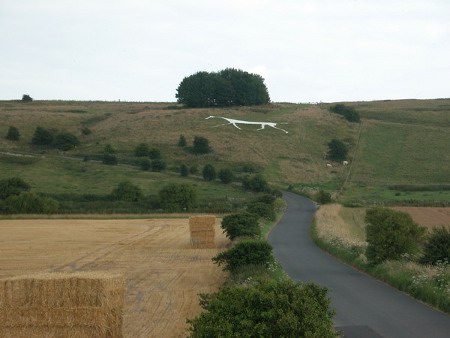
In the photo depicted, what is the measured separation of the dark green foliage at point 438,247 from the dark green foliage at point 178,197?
38.0m

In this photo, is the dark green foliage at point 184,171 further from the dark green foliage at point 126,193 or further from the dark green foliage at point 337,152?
the dark green foliage at point 337,152

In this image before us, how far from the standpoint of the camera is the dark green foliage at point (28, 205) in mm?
56750

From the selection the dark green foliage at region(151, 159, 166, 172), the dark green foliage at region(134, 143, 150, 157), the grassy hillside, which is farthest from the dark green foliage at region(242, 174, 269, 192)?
the dark green foliage at region(134, 143, 150, 157)

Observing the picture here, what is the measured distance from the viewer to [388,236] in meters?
24.0

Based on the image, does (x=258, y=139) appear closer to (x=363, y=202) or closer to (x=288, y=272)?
(x=363, y=202)

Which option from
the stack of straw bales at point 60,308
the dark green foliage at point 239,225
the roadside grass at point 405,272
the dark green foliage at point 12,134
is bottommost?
the dark green foliage at point 12,134

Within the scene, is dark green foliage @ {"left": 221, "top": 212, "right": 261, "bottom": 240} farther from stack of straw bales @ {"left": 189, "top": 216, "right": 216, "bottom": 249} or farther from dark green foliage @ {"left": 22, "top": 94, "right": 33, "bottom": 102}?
dark green foliage @ {"left": 22, "top": 94, "right": 33, "bottom": 102}

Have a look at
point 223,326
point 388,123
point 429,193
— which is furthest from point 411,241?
point 388,123

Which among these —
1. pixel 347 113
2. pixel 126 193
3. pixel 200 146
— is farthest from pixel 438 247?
pixel 347 113

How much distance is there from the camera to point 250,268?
20.3 m

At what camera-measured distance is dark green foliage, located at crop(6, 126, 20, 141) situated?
9806 centimetres

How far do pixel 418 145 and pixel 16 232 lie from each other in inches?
2714

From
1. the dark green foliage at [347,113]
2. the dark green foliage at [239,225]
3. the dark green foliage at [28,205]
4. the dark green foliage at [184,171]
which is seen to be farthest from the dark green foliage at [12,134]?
the dark green foliage at [239,225]

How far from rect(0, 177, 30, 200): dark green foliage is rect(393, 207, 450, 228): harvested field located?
32.9 meters
